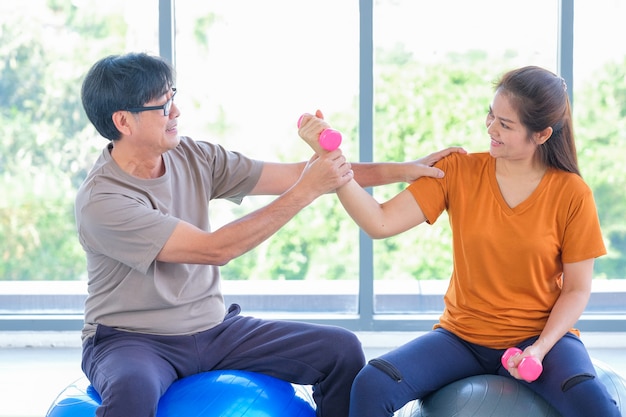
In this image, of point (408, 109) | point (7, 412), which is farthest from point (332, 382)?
point (408, 109)

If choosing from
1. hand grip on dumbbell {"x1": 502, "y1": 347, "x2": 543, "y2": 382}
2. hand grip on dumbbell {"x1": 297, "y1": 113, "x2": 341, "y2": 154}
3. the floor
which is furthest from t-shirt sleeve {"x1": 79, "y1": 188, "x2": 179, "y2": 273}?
the floor

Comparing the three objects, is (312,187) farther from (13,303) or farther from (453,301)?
(13,303)

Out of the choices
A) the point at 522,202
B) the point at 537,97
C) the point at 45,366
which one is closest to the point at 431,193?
the point at 522,202

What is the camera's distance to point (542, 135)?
87.1 inches

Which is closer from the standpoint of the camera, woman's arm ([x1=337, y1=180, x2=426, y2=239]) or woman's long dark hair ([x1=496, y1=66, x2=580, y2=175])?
woman's long dark hair ([x1=496, y1=66, x2=580, y2=175])

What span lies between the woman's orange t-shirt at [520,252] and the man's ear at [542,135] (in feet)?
0.34

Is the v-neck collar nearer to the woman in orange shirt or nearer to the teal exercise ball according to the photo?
the woman in orange shirt

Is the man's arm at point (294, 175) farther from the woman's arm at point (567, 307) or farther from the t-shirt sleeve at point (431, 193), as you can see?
the woman's arm at point (567, 307)

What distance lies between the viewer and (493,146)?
7.35 ft

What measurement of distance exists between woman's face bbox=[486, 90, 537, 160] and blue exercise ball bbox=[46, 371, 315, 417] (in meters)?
0.85

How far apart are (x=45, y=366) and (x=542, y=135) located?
89.3 inches

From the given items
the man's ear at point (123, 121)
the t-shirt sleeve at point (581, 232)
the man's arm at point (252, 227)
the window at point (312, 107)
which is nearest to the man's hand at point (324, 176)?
the man's arm at point (252, 227)

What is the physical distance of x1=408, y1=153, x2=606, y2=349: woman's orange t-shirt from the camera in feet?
7.18

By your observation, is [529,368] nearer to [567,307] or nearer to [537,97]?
[567,307]
